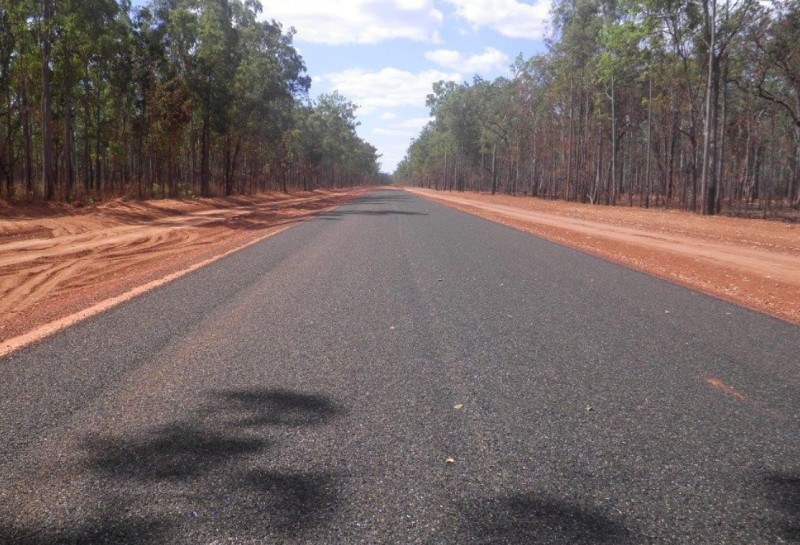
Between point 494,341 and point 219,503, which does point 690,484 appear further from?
point 494,341

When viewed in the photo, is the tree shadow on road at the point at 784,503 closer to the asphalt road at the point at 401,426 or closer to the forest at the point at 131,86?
the asphalt road at the point at 401,426

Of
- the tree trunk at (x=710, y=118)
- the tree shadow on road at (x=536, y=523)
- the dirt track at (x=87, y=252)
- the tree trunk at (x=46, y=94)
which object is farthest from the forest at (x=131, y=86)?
the tree trunk at (x=710, y=118)

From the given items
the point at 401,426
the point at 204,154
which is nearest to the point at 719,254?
the point at 401,426

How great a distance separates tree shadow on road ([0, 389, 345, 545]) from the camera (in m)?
2.62

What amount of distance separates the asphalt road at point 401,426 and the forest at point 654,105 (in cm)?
2991

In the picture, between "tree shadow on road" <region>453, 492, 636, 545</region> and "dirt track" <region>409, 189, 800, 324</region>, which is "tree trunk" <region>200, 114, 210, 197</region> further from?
"tree shadow on road" <region>453, 492, 636, 545</region>

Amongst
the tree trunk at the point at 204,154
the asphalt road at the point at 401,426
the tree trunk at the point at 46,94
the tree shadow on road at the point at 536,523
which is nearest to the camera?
the tree shadow on road at the point at 536,523

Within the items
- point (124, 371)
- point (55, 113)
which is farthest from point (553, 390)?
point (55, 113)

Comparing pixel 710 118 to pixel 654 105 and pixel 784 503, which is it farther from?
Result: pixel 784 503

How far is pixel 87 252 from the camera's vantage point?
13.9 metres

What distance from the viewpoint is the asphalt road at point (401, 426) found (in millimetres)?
2734

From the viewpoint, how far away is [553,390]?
14.7 feet

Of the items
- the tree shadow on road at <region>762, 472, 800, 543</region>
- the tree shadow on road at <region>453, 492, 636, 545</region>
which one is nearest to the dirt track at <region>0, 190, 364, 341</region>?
the tree shadow on road at <region>453, 492, 636, 545</region>

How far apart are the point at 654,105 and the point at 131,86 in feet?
129
